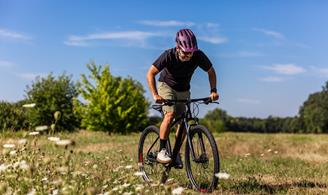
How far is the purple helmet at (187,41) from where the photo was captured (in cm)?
606

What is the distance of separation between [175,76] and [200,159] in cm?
118

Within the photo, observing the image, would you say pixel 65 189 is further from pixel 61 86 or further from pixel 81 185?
pixel 61 86

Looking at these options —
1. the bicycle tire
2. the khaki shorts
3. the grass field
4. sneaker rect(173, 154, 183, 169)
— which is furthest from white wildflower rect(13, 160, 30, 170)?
the bicycle tire

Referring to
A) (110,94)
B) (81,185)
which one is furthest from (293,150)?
(110,94)

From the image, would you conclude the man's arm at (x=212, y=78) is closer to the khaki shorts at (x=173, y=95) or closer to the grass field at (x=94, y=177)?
the khaki shorts at (x=173, y=95)

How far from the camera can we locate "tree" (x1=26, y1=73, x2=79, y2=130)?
112 feet

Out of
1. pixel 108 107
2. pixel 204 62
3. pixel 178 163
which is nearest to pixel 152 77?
pixel 204 62

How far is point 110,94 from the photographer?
35062 mm

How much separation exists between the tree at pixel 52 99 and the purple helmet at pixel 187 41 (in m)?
A: 28.5

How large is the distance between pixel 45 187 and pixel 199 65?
9.62 feet

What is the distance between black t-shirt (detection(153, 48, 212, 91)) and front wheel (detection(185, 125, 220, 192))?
2.22ft

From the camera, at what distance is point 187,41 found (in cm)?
606

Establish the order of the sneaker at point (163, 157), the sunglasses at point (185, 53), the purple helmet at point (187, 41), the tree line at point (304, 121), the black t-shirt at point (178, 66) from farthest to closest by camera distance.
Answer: the tree line at point (304, 121)
the sneaker at point (163, 157)
the black t-shirt at point (178, 66)
the sunglasses at point (185, 53)
the purple helmet at point (187, 41)

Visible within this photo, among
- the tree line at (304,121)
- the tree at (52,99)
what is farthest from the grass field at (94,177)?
the tree line at (304,121)
